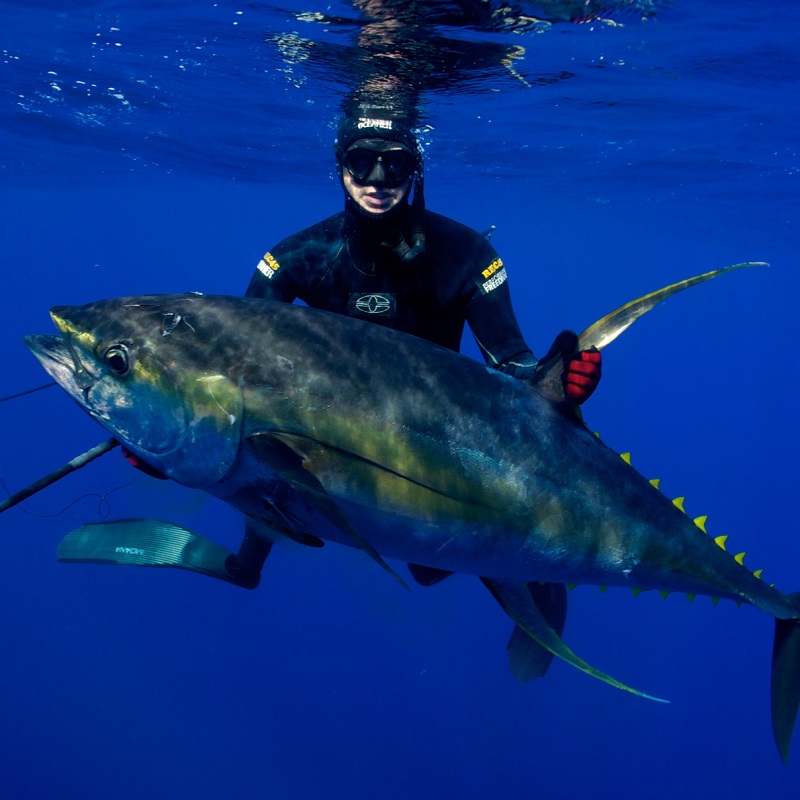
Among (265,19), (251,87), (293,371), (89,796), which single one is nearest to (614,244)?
(251,87)

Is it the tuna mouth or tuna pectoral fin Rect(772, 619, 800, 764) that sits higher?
the tuna mouth

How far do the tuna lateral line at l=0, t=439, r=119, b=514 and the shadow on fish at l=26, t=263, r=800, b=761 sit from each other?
15 cm

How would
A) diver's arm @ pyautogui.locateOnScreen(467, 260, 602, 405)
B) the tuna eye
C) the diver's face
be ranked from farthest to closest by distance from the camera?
1. the diver's face
2. diver's arm @ pyautogui.locateOnScreen(467, 260, 602, 405)
3. the tuna eye

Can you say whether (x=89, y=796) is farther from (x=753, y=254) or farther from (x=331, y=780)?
(x=753, y=254)

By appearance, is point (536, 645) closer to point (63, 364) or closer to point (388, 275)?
point (388, 275)

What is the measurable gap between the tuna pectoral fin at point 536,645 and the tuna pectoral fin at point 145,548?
8.20 ft

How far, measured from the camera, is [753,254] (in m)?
35.9

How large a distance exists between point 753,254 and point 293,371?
4020 centimetres

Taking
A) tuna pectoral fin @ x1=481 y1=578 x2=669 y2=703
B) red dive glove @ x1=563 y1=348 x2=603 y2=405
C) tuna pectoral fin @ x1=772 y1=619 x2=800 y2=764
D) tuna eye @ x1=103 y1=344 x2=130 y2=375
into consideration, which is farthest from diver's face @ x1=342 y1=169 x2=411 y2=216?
tuna pectoral fin @ x1=772 y1=619 x2=800 y2=764

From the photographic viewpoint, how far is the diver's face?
4.51 metres

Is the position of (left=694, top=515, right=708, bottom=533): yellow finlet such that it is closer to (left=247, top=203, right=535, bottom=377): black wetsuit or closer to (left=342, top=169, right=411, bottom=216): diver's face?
(left=247, top=203, right=535, bottom=377): black wetsuit

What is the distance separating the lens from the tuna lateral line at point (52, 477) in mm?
2137

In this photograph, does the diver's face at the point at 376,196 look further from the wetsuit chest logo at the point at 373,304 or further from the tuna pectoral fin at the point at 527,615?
the tuna pectoral fin at the point at 527,615

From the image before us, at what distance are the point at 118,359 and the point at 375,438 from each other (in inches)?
39.2
